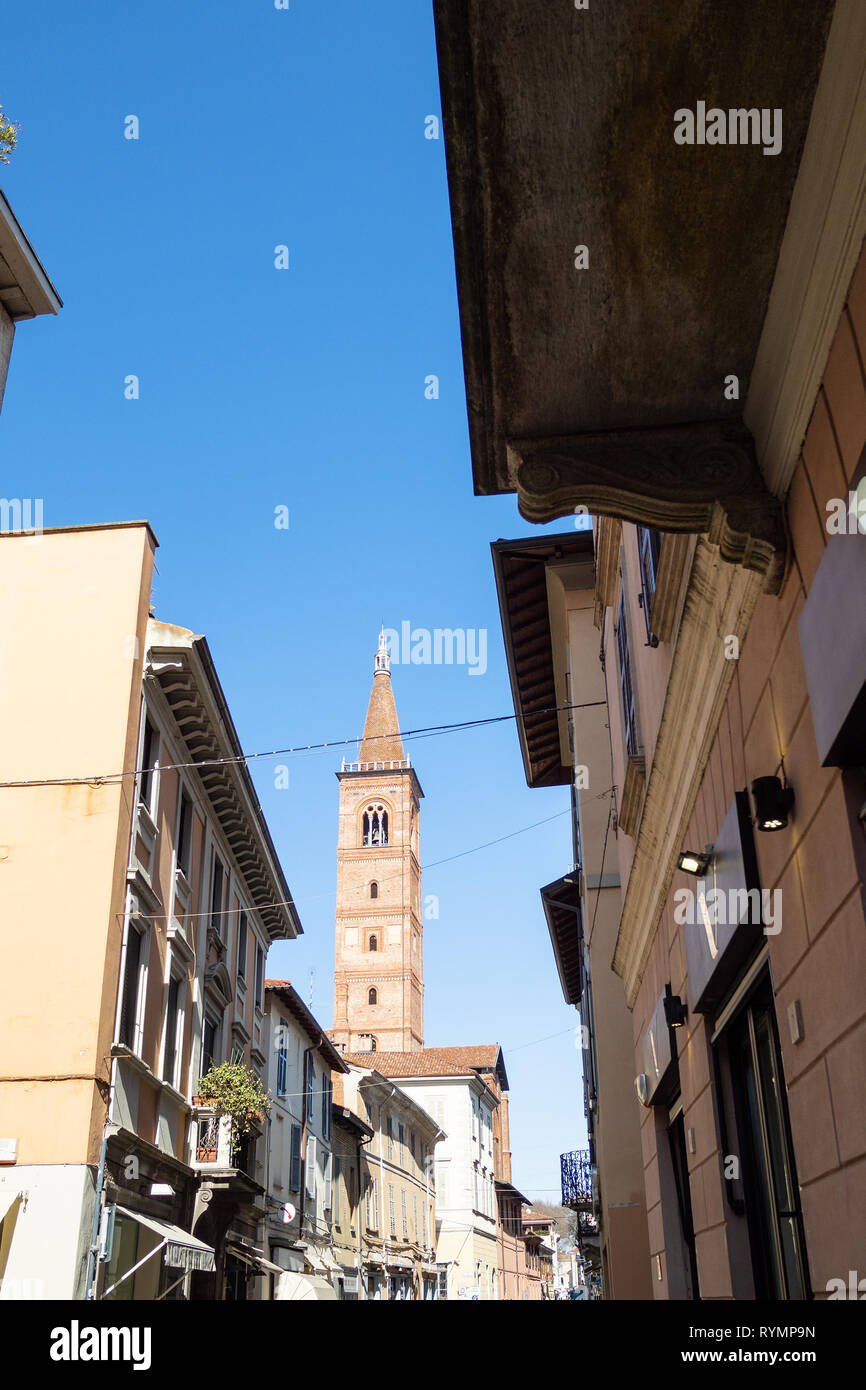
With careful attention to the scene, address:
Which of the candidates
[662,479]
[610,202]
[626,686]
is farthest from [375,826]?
[610,202]

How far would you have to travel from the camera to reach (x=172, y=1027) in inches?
714

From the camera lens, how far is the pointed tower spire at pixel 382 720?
96.3 m

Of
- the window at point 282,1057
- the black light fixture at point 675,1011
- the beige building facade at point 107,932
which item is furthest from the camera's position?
the window at point 282,1057

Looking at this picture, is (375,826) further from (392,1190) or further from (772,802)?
(772,802)

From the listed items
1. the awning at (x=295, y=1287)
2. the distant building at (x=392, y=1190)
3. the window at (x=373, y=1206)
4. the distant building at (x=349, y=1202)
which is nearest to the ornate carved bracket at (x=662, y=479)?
the awning at (x=295, y=1287)

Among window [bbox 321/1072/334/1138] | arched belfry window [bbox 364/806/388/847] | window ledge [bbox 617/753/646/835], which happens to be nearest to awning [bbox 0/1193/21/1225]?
window ledge [bbox 617/753/646/835]

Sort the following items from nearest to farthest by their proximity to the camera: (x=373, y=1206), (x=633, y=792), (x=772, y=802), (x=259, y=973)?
(x=772, y=802), (x=633, y=792), (x=259, y=973), (x=373, y=1206)

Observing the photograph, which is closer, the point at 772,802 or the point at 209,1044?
the point at 772,802

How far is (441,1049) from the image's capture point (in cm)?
7275

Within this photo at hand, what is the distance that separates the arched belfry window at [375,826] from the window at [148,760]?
250ft

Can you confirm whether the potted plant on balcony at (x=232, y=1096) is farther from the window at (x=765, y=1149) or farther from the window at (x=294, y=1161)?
the window at (x=765, y=1149)

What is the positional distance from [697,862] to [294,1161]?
25.5m

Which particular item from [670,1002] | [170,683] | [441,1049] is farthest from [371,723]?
[670,1002]

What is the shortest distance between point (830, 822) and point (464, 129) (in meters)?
2.32
